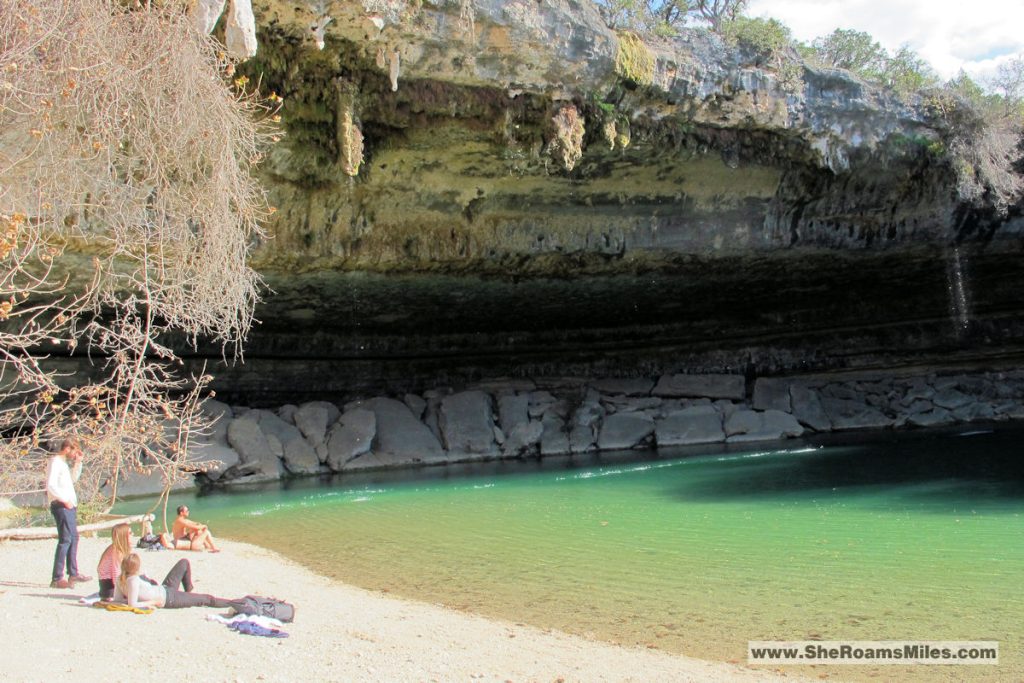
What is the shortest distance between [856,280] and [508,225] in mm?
7205

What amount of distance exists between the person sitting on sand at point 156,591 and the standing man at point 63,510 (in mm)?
669

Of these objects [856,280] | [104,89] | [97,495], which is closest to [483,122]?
[104,89]

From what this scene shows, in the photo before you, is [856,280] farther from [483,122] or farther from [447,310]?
[483,122]

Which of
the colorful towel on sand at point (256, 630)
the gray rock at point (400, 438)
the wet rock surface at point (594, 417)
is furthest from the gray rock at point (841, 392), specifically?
the colorful towel on sand at point (256, 630)

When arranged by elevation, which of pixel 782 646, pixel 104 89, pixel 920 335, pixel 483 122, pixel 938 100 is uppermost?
pixel 938 100

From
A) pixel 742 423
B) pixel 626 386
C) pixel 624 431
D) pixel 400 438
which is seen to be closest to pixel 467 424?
pixel 400 438

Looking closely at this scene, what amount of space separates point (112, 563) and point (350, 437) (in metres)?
10.2

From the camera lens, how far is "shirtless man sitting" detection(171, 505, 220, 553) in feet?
24.0

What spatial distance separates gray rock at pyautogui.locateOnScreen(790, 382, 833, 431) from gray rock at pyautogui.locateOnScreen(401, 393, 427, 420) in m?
7.26

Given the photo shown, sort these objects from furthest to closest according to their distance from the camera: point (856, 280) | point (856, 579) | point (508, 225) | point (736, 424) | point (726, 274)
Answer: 1. point (736, 424)
2. point (856, 280)
3. point (726, 274)
4. point (508, 225)
5. point (856, 579)

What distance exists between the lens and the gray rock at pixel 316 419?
15.0 m

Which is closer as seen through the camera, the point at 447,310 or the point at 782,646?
the point at 782,646

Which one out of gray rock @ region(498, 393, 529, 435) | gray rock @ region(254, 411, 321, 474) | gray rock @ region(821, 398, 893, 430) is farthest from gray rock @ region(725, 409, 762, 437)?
gray rock @ region(254, 411, 321, 474)

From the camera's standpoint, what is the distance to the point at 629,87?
9.26 m
